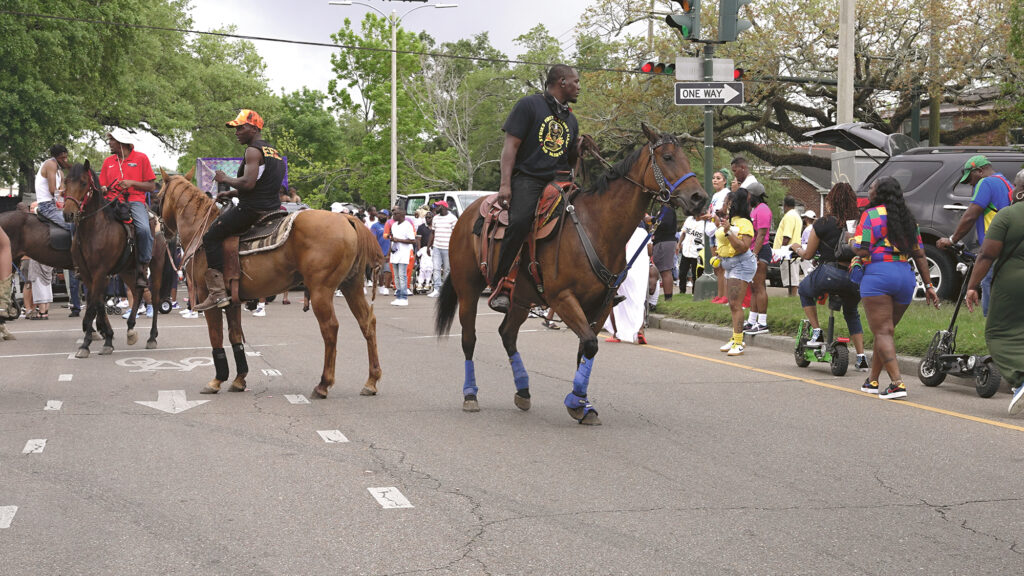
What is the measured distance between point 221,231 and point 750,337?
746cm

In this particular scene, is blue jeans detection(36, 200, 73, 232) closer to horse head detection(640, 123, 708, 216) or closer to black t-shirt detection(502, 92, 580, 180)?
black t-shirt detection(502, 92, 580, 180)

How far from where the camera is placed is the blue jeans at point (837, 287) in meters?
10.7

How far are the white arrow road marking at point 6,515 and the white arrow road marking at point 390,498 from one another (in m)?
1.85

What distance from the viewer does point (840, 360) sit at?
11008mm

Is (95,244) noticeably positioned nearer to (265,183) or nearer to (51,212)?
(51,212)

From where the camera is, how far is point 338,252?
9.40m

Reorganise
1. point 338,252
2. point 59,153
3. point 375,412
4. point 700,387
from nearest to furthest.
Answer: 1. point 375,412
2. point 338,252
3. point 700,387
4. point 59,153

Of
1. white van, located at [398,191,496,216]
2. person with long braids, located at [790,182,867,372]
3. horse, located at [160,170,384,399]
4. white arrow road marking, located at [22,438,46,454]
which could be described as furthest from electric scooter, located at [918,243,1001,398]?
white van, located at [398,191,496,216]

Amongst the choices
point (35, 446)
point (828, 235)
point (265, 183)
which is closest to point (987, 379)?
point (828, 235)

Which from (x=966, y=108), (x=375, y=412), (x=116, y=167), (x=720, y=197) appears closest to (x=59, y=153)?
(x=116, y=167)

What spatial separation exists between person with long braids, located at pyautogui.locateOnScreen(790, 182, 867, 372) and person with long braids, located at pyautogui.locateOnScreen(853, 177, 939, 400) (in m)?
1.24

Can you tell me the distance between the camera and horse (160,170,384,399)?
9.36 metres

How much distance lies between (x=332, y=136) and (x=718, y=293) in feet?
211

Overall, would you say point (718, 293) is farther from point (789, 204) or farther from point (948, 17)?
point (948, 17)
